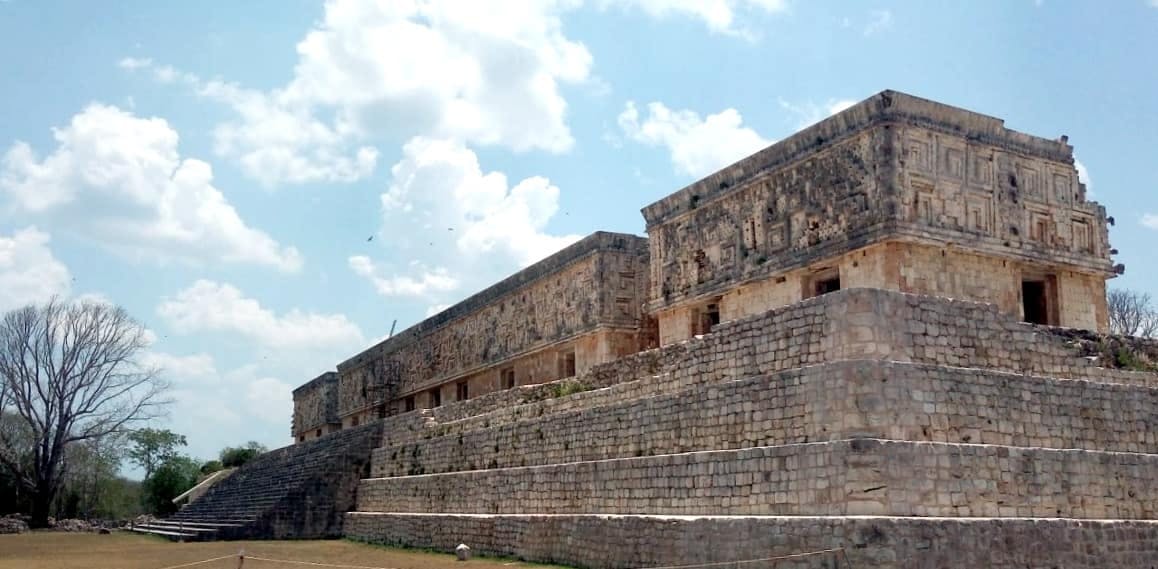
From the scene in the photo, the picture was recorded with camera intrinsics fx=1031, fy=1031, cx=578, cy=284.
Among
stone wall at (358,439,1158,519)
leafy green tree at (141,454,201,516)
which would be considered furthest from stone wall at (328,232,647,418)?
leafy green tree at (141,454,201,516)

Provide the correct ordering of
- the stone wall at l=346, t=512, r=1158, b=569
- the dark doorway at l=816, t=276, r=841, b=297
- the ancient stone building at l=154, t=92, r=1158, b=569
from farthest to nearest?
the dark doorway at l=816, t=276, r=841, b=297
the ancient stone building at l=154, t=92, r=1158, b=569
the stone wall at l=346, t=512, r=1158, b=569

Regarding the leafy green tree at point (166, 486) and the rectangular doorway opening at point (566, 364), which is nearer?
the rectangular doorway opening at point (566, 364)

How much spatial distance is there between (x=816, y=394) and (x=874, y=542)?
168cm

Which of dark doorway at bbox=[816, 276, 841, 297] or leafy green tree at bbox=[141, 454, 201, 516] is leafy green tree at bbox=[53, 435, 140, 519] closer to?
leafy green tree at bbox=[141, 454, 201, 516]

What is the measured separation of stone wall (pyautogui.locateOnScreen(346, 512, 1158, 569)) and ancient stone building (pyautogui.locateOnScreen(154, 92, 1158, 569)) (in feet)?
0.08

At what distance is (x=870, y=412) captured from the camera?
9.73 metres

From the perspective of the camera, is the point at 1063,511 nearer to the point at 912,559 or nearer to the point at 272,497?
the point at 912,559

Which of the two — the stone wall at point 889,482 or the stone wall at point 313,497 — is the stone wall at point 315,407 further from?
the stone wall at point 889,482

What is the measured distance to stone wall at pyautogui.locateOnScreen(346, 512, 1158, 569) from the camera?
906cm

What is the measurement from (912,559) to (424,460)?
12627mm

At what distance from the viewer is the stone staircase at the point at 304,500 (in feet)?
73.3

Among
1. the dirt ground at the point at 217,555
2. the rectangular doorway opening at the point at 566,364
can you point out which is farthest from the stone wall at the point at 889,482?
the rectangular doorway opening at the point at 566,364

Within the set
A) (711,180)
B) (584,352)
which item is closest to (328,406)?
(584,352)

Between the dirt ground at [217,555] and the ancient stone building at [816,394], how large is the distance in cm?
74
